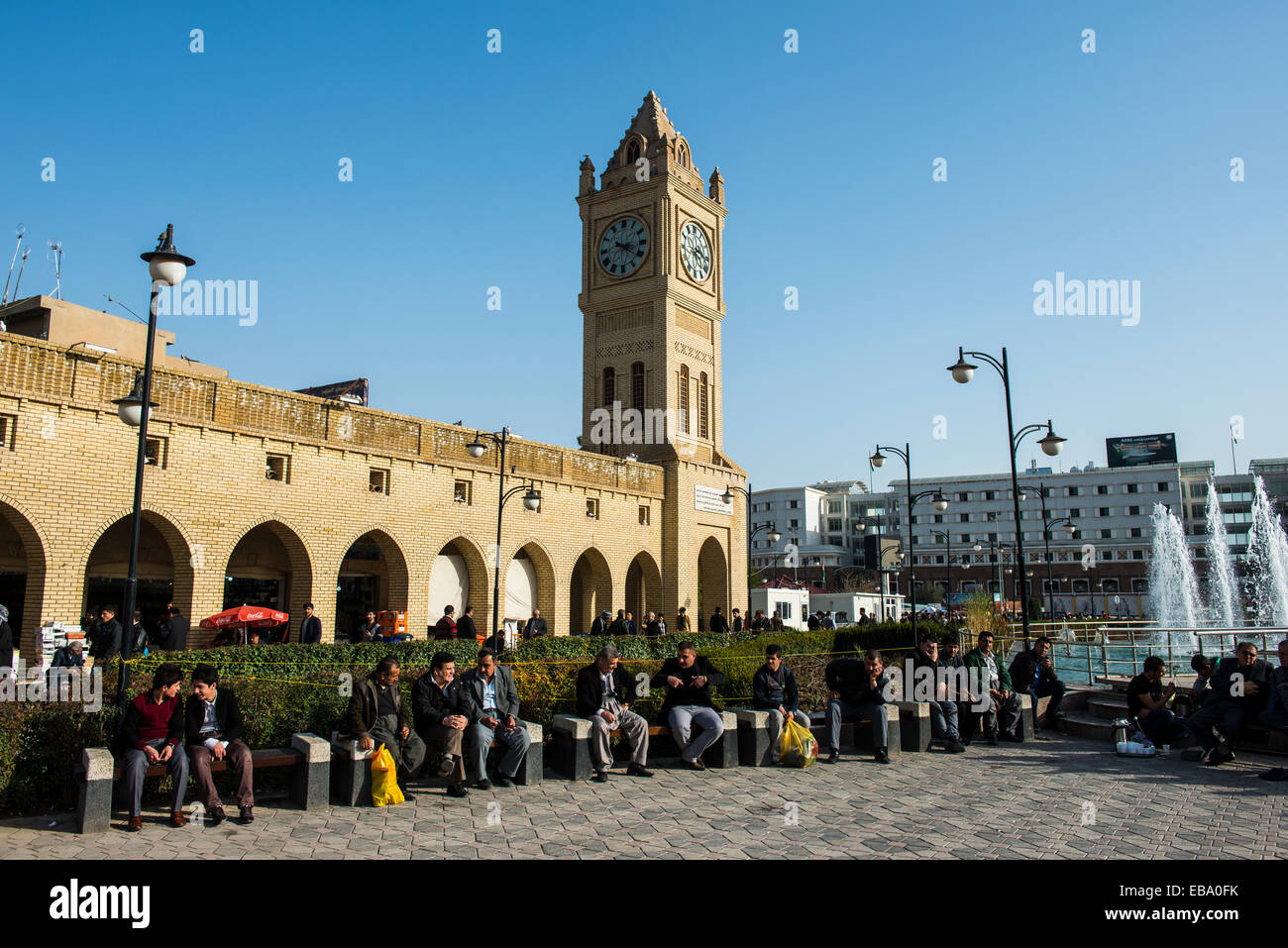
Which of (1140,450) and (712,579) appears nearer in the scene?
(712,579)

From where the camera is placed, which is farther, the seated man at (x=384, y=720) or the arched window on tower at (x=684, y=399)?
the arched window on tower at (x=684, y=399)

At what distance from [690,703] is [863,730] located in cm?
263

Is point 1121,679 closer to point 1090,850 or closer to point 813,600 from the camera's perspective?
point 1090,850

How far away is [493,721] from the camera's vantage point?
9.03 metres

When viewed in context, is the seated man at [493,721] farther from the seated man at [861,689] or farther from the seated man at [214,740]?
the seated man at [861,689]

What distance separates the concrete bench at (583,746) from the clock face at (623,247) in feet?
95.9

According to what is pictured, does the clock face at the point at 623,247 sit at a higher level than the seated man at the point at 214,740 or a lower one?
higher

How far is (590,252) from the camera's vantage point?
38.9 metres

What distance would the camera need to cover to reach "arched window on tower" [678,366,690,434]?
3666 centimetres

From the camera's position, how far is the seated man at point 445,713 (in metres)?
8.65

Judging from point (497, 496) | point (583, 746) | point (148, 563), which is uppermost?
point (497, 496)

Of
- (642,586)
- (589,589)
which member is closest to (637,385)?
(642,586)

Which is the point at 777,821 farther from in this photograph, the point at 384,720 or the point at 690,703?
the point at 384,720

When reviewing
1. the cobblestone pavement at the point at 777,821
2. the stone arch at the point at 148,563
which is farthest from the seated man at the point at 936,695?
the stone arch at the point at 148,563
